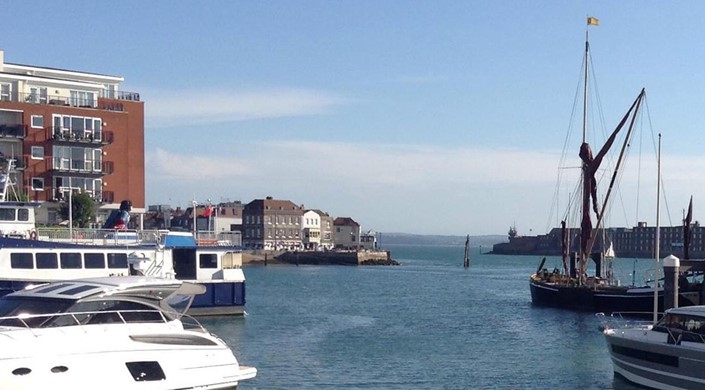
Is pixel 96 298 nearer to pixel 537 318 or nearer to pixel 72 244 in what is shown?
pixel 72 244

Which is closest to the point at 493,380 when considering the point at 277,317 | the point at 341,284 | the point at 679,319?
the point at 679,319

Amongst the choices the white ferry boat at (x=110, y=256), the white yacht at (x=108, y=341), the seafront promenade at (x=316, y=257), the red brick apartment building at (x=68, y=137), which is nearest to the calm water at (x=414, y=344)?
the white ferry boat at (x=110, y=256)

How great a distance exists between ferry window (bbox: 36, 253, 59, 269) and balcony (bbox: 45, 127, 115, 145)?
2971 centimetres

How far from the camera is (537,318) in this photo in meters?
64.5

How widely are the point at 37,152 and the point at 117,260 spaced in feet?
94.3

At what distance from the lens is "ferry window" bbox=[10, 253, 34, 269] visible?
47.1 meters

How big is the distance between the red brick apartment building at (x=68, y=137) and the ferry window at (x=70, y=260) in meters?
25.5

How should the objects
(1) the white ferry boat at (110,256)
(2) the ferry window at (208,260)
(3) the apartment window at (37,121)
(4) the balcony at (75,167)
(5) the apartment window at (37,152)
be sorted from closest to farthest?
(1) the white ferry boat at (110,256) < (2) the ferry window at (208,260) < (5) the apartment window at (37,152) < (3) the apartment window at (37,121) < (4) the balcony at (75,167)

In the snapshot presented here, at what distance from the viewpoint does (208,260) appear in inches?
2213

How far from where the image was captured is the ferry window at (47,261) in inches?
1882

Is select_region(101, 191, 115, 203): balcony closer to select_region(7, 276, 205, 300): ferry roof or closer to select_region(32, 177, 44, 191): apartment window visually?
select_region(32, 177, 44, 191): apartment window

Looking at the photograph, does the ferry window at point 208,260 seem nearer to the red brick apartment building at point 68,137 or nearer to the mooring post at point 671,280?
the red brick apartment building at point 68,137

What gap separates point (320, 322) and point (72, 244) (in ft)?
51.6

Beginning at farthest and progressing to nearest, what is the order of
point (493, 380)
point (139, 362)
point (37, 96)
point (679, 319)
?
point (37, 96)
point (493, 380)
point (679, 319)
point (139, 362)
